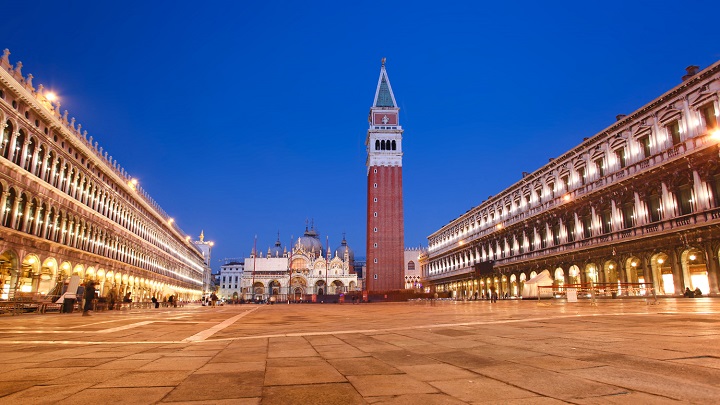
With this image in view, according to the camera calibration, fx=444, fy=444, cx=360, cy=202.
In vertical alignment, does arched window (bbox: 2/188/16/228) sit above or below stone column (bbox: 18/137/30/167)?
below

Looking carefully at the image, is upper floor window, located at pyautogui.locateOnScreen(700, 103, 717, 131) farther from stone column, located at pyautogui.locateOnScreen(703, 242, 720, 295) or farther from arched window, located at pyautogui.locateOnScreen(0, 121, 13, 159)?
arched window, located at pyautogui.locateOnScreen(0, 121, 13, 159)

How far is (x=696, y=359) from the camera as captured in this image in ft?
13.7

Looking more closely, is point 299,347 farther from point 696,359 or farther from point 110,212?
point 110,212

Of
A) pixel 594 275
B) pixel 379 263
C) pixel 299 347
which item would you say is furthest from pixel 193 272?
pixel 299 347

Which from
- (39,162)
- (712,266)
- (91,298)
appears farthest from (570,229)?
(39,162)

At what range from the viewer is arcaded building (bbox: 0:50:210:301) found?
89.6ft

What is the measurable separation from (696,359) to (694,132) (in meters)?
29.7

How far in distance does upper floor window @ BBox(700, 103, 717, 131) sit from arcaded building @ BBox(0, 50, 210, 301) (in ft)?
136

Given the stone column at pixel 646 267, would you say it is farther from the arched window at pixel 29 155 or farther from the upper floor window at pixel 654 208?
the arched window at pixel 29 155

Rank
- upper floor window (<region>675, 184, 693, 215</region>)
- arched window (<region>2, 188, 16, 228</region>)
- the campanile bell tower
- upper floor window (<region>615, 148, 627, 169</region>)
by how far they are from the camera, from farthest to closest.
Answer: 1. the campanile bell tower
2. upper floor window (<region>615, 148, 627, 169</region>)
3. upper floor window (<region>675, 184, 693, 215</region>)
4. arched window (<region>2, 188, 16, 228</region>)

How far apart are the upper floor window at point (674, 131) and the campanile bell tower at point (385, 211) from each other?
170 ft

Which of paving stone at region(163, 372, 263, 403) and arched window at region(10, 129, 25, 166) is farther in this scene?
arched window at region(10, 129, 25, 166)

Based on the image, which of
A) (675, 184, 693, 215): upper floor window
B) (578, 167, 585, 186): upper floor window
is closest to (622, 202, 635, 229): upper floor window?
(675, 184, 693, 215): upper floor window

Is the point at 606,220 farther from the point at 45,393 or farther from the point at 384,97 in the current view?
the point at 384,97
